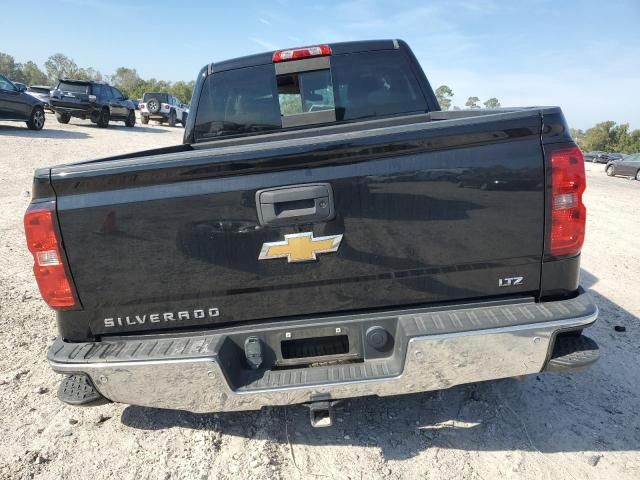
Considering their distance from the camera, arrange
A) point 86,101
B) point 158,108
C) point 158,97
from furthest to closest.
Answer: point 158,97, point 158,108, point 86,101

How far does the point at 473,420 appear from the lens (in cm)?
268

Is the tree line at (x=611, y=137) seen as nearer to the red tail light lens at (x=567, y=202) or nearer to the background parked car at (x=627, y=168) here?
the background parked car at (x=627, y=168)

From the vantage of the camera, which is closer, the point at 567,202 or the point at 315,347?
the point at 567,202

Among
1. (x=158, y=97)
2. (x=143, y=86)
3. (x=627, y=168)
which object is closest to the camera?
(x=627, y=168)

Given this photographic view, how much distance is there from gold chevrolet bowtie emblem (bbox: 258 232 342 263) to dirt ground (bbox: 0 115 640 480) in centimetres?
121

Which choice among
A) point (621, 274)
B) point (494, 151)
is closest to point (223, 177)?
point (494, 151)

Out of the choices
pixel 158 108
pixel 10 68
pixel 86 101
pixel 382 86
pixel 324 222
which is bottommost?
pixel 324 222

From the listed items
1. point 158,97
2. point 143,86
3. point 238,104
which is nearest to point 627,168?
point 238,104

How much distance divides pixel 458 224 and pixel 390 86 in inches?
80.1

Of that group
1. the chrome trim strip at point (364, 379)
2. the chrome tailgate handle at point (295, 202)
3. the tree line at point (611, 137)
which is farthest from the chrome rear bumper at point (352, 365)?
the tree line at point (611, 137)

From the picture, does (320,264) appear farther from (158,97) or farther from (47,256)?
(158,97)

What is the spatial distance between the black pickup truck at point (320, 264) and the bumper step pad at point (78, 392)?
0.07 feet

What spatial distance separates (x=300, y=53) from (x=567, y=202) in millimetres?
2488

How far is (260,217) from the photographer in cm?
198
